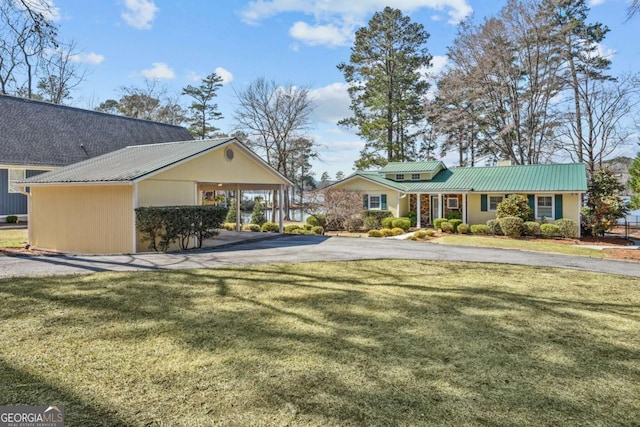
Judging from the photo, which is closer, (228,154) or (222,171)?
(222,171)

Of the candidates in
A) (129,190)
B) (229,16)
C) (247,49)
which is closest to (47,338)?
(129,190)

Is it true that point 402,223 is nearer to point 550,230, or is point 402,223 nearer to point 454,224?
point 454,224

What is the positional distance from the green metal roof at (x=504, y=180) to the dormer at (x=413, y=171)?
44 cm

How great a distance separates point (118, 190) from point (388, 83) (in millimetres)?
28364

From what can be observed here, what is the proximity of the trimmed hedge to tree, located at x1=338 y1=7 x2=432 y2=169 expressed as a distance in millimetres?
Result: 24910

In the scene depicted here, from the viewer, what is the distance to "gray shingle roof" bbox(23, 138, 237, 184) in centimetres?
1170

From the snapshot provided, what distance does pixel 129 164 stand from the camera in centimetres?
1345

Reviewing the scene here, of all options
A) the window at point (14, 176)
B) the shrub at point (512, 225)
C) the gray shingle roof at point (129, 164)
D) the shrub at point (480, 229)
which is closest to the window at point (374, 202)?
the shrub at point (480, 229)

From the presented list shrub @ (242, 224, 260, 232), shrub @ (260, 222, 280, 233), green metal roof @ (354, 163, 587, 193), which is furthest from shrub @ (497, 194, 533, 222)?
shrub @ (242, 224, 260, 232)

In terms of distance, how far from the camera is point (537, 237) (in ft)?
65.2

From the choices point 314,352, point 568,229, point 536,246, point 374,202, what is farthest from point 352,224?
point 314,352

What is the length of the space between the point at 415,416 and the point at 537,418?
96 cm

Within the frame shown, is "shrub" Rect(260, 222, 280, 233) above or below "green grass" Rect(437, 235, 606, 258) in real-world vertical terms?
above

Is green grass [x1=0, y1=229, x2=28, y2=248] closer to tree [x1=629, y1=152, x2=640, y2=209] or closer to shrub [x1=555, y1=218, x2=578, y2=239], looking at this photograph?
shrub [x1=555, y1=218, x2=578, y2=239]
